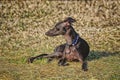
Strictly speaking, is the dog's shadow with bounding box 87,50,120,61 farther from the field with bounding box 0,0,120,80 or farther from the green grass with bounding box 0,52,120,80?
the green grass with bounding box 0,52,120,80

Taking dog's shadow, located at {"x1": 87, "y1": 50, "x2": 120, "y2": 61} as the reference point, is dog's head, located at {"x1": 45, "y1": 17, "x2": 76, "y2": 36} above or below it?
above

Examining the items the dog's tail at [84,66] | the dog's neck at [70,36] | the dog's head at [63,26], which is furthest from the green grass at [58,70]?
the dog's head at [63,26]

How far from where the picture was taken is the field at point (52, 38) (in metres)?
10.9

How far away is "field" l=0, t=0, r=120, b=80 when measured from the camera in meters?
10.9

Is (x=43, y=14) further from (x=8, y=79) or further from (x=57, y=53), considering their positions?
(x=8, y=79)

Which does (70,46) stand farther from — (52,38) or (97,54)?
(52,38)

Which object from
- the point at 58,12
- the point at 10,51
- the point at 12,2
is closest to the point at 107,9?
the point at 58,12

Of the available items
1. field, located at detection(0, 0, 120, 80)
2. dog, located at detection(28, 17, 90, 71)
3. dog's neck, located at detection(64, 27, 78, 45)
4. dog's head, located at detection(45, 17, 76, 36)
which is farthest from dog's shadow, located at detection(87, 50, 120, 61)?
dog's head, located at detection(45, 17, 76, 36)

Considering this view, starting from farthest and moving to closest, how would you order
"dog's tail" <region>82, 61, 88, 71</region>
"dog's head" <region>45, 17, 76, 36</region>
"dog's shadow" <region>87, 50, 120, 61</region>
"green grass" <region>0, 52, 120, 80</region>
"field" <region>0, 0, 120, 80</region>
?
"dog's shadow" <region>87, 50, 120, 61</region>, "dog's head" <region>45, 17, 76, 36</region>, "dog's tail" <region>82, 61, 88, 71</region>, "field" <region>0, 0, 120, 80</region>, "green grass" <region>0, 52, 120, 80</region>

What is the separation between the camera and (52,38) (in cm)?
1516

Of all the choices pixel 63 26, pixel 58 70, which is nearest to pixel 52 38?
pixel 63 26

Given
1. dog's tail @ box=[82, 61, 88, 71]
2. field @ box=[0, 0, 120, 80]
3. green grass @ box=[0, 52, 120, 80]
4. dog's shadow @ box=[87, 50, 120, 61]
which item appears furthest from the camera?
dog's shadow @ box=[87, 50, 120, 61]

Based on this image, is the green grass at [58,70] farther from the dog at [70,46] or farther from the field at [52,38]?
the dog at [70,46]

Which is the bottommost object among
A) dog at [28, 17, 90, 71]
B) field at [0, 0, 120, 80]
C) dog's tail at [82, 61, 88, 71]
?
field at [0, 0, 120, 80]
